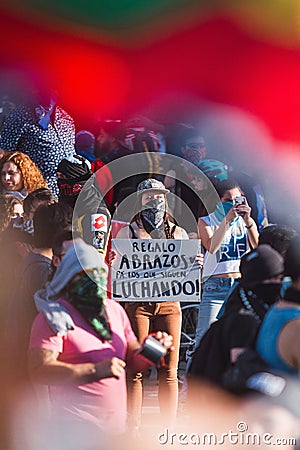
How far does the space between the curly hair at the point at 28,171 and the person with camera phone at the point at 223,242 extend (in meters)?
0.63

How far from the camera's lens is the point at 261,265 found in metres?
3.43

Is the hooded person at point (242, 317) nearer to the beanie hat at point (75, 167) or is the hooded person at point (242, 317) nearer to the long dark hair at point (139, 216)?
the long dark hair at point (139, 216)

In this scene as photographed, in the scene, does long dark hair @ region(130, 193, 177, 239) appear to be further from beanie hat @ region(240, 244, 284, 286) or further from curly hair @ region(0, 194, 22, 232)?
curly hair @ region(0, 194, 22, 232)

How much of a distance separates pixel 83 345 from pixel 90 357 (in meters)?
0.05

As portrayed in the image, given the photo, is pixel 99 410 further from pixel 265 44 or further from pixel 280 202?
pixel 265 44

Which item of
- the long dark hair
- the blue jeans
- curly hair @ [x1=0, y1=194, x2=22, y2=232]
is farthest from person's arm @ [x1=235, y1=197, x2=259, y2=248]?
curly hair @ [x1=0, y1=194, x2=22, y2=232]

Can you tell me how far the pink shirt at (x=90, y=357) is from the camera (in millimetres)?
3412

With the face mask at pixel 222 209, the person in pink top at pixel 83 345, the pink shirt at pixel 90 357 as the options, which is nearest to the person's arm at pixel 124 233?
the person in pink top at pixel 83 345

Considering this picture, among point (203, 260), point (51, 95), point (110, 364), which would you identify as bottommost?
point (110, 364)

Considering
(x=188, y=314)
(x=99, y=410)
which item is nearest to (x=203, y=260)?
(x=188, y=314)

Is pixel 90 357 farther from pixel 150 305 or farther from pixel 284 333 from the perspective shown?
pixel 284 333

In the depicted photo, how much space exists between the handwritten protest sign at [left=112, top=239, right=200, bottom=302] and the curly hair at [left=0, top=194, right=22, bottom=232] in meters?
0.43

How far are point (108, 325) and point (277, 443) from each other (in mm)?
725

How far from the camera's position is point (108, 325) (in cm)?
345
